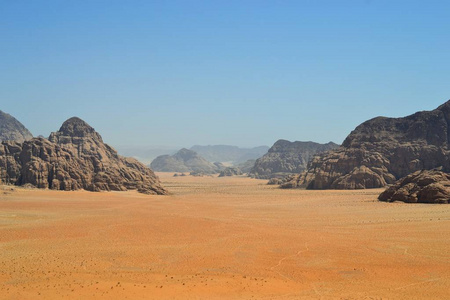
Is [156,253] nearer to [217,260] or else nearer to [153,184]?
[217,260]

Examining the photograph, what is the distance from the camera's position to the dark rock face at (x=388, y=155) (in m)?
71.8

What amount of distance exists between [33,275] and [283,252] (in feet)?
40.1

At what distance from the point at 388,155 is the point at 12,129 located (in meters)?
105

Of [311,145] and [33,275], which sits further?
[311,145]

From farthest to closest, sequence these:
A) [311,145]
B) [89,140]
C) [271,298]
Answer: [311,145] → [89,140] → [271,298]

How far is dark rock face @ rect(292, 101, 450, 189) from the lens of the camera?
235ft

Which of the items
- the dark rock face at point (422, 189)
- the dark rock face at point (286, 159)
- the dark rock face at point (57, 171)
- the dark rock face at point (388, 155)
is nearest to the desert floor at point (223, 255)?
the dark rock face at point (422, 189)

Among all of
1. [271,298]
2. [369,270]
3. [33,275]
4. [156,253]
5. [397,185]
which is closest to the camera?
[271,298]

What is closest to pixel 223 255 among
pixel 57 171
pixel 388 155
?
pixel 57 171

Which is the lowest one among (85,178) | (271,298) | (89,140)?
(271,298)

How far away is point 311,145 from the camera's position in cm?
15750

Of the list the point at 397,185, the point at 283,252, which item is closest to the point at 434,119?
the point at 397,185

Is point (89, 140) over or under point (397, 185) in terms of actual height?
over

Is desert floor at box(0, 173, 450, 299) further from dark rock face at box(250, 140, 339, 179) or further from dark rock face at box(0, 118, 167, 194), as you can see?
dark rock face at box(250, 140, 339, 179)
